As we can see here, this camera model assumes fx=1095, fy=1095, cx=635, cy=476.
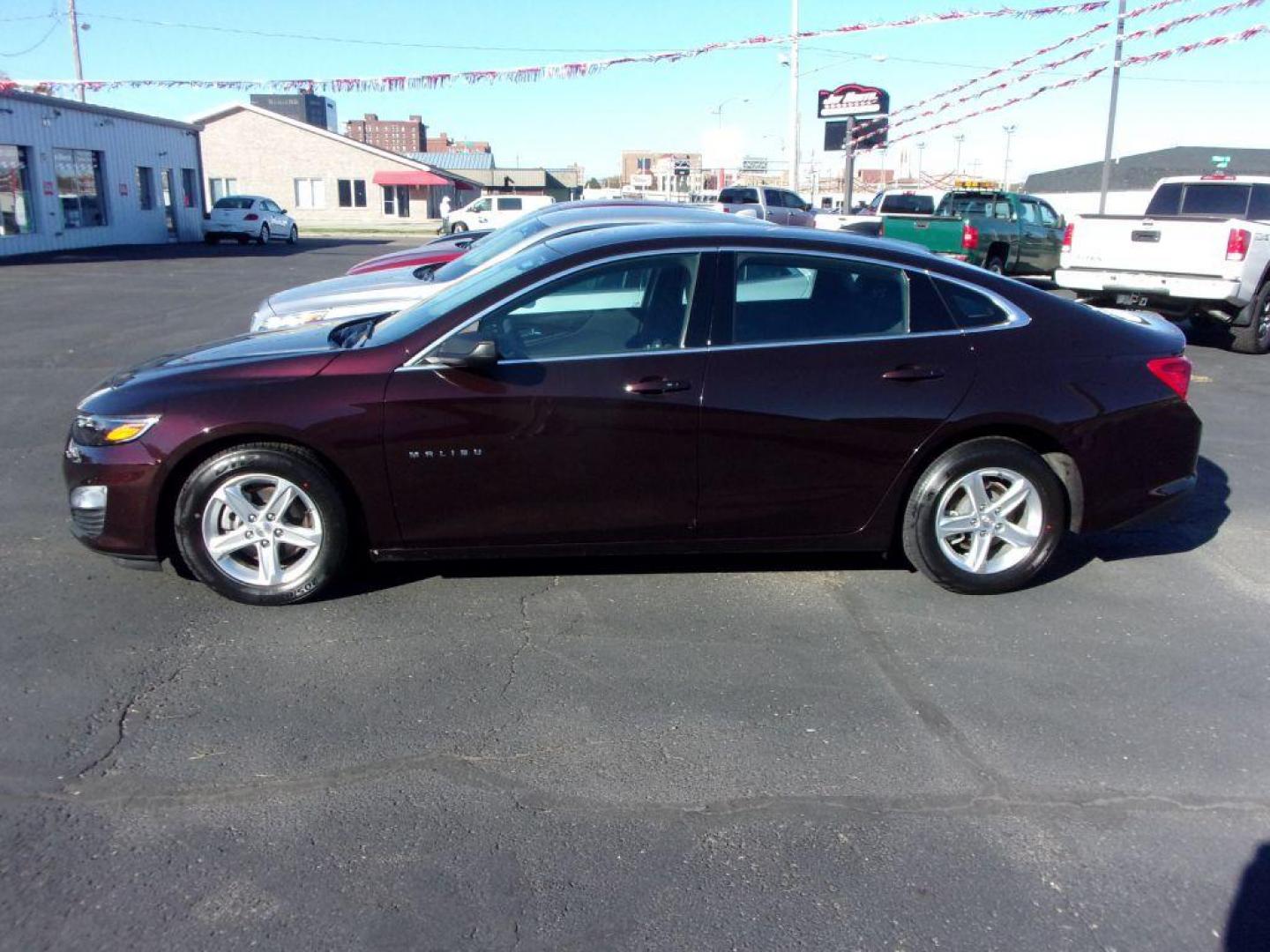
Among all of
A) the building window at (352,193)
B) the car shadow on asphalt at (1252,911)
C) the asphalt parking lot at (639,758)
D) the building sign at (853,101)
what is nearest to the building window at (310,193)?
the building window at (352,193)

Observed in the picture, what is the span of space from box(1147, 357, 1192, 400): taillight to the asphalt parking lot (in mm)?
972

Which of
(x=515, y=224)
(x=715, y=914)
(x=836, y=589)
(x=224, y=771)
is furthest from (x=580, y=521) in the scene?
(x=515, y=224)

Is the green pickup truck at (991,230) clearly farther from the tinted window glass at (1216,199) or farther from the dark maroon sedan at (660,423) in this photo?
the dark maroon sedan at (660,423)

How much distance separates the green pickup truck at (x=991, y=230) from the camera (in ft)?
58.6

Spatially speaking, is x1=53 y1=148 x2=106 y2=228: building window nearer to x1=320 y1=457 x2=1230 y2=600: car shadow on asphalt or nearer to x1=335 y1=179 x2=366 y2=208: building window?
x1=320 y1=457 x2=1230 y2=600: car shadow on asphalt

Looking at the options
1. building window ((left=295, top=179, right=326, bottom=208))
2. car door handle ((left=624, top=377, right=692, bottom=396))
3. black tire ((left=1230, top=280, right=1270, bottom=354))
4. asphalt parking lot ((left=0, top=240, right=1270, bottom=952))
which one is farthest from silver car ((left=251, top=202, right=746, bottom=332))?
building window ((left=295, top=179, right=326, bottom=208))

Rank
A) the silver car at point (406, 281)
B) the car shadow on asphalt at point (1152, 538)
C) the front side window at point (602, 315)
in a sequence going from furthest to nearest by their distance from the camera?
the silver car at point (406, 281) → the car shadow on asphalt at point (1152, 538) → the front side window at point (602, 315)

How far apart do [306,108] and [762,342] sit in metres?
102

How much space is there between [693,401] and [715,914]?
2.35m

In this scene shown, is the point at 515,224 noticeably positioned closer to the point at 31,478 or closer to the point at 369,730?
the point at 31,478

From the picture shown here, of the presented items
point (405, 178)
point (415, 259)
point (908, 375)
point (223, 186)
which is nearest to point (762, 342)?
point (908, 375)

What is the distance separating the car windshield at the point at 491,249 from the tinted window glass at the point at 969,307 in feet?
12.3

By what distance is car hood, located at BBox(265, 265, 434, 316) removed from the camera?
8.46 meters

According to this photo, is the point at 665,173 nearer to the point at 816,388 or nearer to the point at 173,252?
the point at 173,252
